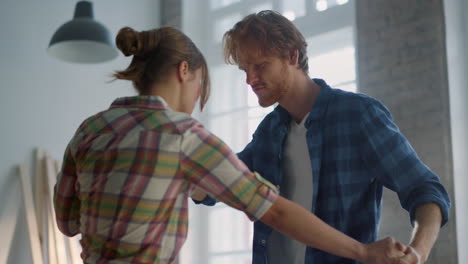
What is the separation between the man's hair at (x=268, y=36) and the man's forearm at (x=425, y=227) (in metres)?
0.82

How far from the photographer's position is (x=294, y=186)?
2.10m

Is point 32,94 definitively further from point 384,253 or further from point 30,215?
point 384,253

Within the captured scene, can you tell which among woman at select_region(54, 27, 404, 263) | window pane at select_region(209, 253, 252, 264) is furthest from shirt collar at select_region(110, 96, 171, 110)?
window pane at select_region(209, 253, 252, 264)

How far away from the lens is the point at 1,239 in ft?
16.7

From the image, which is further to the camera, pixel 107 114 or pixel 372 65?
pixel 372 65

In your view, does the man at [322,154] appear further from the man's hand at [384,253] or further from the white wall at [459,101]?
the white wall at [459,101]

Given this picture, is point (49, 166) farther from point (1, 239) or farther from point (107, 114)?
point (107, 114)

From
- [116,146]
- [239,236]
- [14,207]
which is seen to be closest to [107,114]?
[116,146]

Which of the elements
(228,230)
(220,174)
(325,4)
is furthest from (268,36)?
(228,230)

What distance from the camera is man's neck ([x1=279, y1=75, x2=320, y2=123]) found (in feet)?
7.45

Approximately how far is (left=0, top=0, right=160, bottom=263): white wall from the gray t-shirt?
367 centimetres

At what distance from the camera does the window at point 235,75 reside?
5883 millimetres

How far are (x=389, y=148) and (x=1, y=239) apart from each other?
412 cm

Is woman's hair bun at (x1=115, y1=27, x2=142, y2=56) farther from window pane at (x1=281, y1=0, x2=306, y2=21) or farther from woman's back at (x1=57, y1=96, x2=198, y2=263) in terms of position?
window pane at (x1=281, y1=0, x2=306, y2=21)
